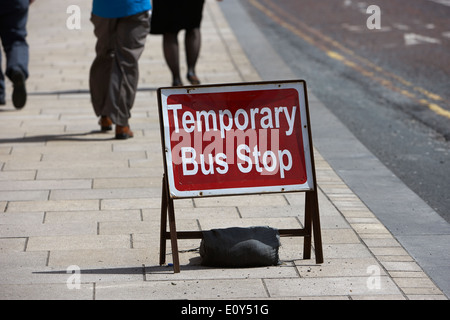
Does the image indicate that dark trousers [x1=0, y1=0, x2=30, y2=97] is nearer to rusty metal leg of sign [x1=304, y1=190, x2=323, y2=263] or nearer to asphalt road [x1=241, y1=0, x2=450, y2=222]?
asphalt road [x1=241, y1=0, x2=450, y2=222]

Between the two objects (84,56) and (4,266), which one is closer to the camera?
(4,266)

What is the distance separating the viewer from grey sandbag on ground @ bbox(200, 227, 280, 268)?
189 inches

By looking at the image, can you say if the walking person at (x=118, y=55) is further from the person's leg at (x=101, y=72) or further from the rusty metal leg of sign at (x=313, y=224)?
the rusty metal leg of sign at (x=313, y=224)

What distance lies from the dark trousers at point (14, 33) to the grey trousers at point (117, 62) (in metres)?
1.23

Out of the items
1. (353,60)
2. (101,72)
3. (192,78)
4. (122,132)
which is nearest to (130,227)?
(122,132)

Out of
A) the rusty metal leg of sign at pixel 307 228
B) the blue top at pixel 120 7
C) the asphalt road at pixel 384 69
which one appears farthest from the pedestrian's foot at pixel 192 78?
the rusty metal leg of sign at pixel 307 228

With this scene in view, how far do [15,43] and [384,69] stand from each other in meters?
5.29

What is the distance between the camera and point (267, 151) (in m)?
4.92

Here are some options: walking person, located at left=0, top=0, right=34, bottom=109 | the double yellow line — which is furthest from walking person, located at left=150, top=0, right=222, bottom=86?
the double yellow line

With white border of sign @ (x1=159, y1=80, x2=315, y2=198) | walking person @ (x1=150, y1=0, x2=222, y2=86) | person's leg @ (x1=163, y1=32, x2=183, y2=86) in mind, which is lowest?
person's leg @ (x1=163, y1=32, x2=183, y2=86)

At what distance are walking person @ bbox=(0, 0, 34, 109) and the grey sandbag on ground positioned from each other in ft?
14.8
